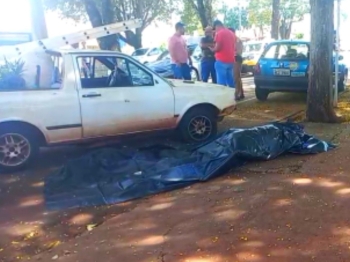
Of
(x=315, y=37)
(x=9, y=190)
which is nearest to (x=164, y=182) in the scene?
(x=9, y=190)

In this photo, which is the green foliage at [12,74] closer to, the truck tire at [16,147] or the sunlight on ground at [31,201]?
the truck tire at [16,147]

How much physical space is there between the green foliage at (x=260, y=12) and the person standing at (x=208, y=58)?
4115 cm

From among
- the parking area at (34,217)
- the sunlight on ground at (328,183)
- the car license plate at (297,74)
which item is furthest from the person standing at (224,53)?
the sunlight on ground at (328,183)

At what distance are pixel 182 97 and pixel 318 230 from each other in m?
3.96

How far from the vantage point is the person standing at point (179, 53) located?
37.0 ft

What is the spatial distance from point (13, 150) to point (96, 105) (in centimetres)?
134

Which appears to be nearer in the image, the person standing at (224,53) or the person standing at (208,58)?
the person standing at (224,53)

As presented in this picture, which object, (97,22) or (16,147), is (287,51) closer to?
(97,22)

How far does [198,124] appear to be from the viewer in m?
8.00

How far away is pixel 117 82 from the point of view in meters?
7.36

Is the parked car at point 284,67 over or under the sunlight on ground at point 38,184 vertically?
over

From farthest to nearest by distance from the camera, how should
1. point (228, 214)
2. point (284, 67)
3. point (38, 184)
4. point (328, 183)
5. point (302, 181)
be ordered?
point (284, 67), point (38, 184), point (302, 181), point (328, 183), point (228, 214)

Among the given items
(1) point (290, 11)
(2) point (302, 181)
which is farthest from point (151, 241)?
(1) point (290, 11)

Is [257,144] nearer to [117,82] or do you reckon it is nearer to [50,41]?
[117,82]
